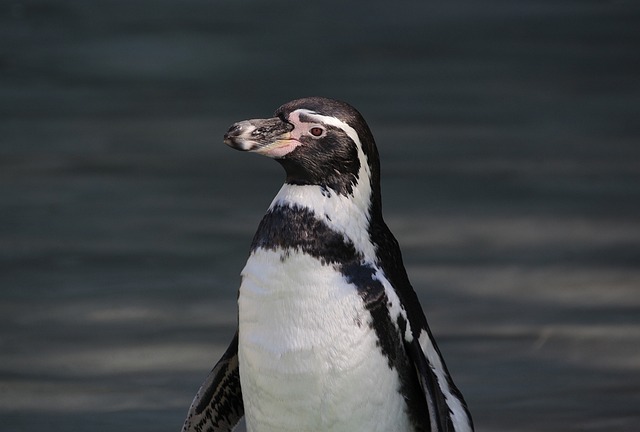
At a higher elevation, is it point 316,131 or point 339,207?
point 316,131

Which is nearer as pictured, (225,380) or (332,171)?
(332,171)

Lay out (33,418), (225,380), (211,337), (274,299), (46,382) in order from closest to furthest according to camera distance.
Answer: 1. (274,299)
2. (225,380)
3. (33,418)
4. (46,382)
5. (211,337)

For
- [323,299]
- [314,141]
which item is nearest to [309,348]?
[323,299]

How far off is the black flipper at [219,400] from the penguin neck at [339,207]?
34cm

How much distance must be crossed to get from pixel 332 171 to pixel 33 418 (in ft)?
3.95

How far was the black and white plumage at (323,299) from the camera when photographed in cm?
304

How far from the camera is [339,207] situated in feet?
10.1

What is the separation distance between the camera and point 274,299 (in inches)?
120

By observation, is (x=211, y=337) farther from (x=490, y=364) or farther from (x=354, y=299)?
(x=354, y=299)

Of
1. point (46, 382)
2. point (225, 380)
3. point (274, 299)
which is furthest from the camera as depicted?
point (46, 382)

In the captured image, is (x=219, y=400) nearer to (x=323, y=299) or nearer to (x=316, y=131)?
(x=323, y=299)

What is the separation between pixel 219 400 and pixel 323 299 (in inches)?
15.4

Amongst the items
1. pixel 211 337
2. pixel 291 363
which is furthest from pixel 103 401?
pixel 291 363

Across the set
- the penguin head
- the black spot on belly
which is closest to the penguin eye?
the penguin head
